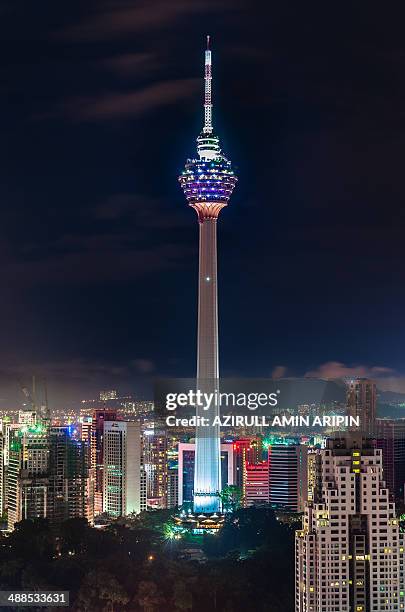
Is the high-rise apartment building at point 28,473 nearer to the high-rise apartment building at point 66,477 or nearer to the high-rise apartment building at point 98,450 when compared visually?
the high-rise apartment building at point 66,477

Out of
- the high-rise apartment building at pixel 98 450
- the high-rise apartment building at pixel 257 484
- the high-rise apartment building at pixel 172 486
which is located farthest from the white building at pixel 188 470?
the high-rise apartment building at pixel 98 450

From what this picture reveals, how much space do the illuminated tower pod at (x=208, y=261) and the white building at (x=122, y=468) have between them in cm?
69

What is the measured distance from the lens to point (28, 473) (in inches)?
551

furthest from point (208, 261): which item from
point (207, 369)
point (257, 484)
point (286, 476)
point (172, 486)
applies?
point (286, 476)

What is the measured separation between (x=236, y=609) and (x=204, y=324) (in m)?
8.22

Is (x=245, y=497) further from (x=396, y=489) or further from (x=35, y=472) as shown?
(x=396, y=489)

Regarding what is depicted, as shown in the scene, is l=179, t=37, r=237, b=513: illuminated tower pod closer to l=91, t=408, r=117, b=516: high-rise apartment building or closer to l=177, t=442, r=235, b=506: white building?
l=177, t=442, r=235, b=506: white building

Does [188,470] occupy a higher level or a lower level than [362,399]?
lower

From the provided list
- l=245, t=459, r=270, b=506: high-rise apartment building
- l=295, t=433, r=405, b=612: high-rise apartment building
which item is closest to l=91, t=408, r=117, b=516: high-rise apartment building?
l=245, t=459, r=270, b=506: high-rise apartment building

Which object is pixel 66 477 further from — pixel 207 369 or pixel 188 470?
pixel 207 369

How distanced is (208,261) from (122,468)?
11.4ft

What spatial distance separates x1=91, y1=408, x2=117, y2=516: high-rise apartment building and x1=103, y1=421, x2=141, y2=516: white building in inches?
1.8

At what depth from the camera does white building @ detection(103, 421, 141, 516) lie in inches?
579

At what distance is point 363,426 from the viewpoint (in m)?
10.1
